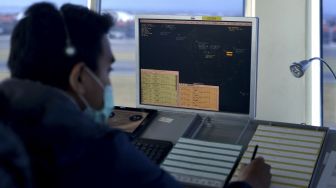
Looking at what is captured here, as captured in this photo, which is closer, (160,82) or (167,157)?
(167,157)

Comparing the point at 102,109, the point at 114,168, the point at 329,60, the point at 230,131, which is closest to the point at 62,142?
the point at 114,168

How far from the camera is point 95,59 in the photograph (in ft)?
3.99

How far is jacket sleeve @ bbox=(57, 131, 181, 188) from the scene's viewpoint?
1.12 meters

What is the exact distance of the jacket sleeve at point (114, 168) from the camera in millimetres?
1118

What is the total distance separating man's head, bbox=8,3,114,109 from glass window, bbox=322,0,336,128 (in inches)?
104

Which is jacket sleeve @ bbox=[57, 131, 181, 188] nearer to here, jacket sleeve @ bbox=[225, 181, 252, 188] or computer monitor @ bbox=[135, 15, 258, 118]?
jacket sleeve @ bbox=[225, 181, 252, 188]

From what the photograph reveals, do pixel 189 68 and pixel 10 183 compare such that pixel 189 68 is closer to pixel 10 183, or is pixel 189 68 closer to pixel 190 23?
pixel 190 23

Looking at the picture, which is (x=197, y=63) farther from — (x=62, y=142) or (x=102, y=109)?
(x=62, y=142)

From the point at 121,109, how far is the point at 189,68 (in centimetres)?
36

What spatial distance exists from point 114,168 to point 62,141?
14 centimetres

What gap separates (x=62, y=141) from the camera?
1083mm

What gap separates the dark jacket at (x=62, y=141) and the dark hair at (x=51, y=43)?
34mm

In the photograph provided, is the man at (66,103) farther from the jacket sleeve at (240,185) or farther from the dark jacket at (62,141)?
the jacket sleeve at (240,185)

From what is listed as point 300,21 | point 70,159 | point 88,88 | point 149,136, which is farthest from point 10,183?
point 300,21
